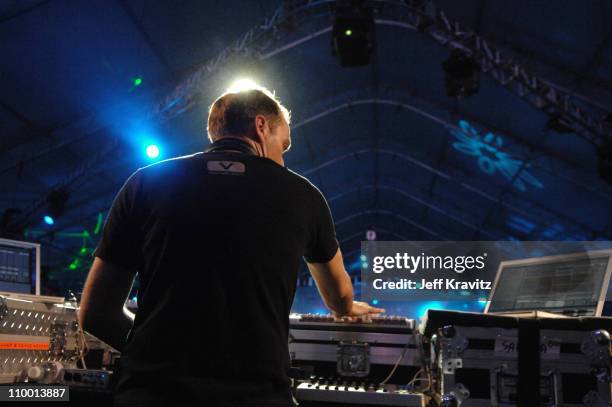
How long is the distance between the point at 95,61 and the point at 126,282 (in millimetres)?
6641

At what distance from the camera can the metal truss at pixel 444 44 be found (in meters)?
6.85

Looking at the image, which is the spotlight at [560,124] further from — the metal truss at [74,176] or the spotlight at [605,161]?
the metal truss at [74,176]

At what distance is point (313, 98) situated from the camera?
32.6 feet

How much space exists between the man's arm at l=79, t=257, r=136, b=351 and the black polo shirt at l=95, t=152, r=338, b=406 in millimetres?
31

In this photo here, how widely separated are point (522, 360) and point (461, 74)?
19.7ft

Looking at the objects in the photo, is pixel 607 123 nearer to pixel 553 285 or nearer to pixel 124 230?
pixel 553 285

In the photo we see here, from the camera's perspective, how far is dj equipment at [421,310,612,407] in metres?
1.74

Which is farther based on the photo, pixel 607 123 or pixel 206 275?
pixel 607 123

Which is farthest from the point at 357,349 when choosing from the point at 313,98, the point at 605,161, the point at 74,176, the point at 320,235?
the point at 313,98

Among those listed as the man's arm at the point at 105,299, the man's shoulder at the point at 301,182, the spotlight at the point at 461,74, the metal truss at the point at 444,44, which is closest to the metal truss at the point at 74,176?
the metal truss at the point at 444,44

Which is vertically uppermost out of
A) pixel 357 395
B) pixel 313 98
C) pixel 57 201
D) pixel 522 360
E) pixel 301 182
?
pixel 313 98

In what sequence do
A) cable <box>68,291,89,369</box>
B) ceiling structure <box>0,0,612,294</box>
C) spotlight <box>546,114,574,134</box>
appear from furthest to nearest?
spotlight <box>546,114,574,134</box>
ceiling structure <box>0,0,612,294</box>
cable <box>68,291,89,369</box>

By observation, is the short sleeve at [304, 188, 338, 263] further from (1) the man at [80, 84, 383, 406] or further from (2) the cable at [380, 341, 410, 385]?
(2) the cable at [380, 341, 410, 385]

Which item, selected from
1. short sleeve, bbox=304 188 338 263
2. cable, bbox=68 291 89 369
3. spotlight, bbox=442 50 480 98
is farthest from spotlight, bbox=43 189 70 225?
short sleeve, bbox=304 188 338 263
